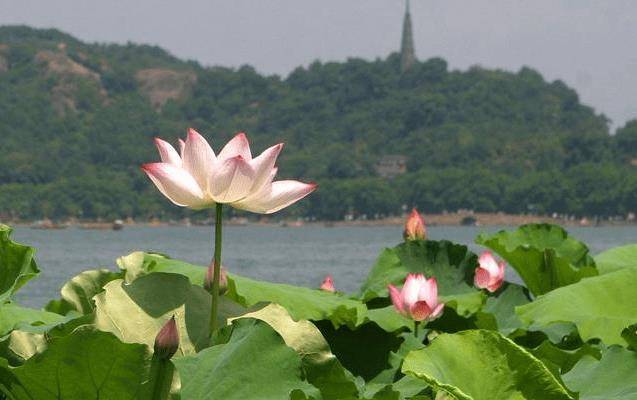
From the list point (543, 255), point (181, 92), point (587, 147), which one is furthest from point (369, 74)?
point (543, 255)

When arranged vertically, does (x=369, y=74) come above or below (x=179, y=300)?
above

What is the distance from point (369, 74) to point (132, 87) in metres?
32.9

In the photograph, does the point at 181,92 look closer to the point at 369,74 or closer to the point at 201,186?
the point at 369,74

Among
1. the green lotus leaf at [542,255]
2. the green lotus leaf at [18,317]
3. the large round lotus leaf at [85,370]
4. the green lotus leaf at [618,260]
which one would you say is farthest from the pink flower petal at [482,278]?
the large round lotus leaf at [85,370]

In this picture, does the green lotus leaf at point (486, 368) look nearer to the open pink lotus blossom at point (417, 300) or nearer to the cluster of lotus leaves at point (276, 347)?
the cluster of lotus leaves at point (276, 347)

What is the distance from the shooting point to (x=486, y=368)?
5.31 ft

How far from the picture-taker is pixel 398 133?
13612 cm

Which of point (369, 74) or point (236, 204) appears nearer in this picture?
point (236, 204)

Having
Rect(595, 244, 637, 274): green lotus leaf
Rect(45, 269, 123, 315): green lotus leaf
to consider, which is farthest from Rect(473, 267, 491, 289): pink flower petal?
Rect(45, 269, 123, 315): green lotus leaf

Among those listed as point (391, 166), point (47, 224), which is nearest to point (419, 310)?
point (47, 224)

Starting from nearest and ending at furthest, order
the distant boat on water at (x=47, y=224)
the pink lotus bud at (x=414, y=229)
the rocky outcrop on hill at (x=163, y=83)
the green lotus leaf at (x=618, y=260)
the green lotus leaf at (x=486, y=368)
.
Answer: the green lotus leaf at (x=486, y=368), the green lotus leaf at (x=618, y=260), the pink lotus bud at (x=414, y=229), the distant boat on water at (x=47, y=224), the rocky outcrop on hill at (x=163, y=83)

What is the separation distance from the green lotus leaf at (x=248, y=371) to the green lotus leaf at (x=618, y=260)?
2.09 meters

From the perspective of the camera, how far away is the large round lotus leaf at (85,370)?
4.74ft

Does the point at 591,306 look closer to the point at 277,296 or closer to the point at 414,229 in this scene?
the point at 277,296
